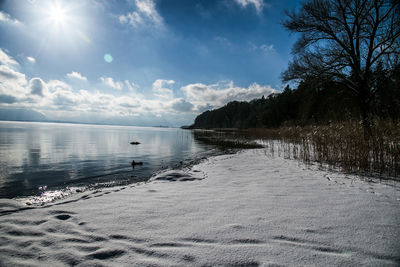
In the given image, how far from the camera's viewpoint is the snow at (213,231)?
166 cm

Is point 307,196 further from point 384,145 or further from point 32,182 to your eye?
point 32,182

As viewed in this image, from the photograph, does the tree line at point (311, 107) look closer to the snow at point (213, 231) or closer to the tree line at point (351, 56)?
the tree line at point (351, 56)

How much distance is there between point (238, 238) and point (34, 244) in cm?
241

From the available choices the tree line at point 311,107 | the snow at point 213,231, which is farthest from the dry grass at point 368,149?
the snow at point 213,231

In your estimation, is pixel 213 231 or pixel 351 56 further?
pixel 351 56

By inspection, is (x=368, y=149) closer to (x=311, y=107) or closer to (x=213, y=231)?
(x=213, y=231)

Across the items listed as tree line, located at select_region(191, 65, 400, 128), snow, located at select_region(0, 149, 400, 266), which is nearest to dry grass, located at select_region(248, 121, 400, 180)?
tree line, located at select_region(191, 65, 400, 128)

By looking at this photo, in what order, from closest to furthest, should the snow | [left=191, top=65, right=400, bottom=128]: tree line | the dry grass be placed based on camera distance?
the snow, the dry grass, [left=191, top=65, right=400, bottom=128]: tree line

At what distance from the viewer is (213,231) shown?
2.13m

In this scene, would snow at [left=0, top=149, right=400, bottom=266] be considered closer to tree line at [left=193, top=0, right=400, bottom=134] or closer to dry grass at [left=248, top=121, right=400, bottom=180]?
dry grass at [left=248, top=121, right=400, bottom=180]

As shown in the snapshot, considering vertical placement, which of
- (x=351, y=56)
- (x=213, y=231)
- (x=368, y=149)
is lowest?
(x=213, y=231)

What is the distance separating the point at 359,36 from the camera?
8.34 meters

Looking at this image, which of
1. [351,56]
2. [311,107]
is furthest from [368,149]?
[311,107]

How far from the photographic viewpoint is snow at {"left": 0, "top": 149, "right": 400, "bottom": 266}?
5.46 ft
